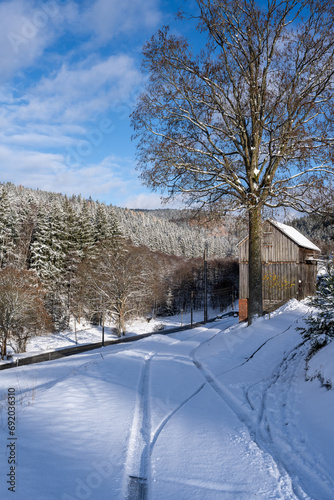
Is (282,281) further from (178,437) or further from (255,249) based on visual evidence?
(178,437)

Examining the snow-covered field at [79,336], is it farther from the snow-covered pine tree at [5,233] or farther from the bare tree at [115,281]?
the snow-covered pine tree at [5,233]

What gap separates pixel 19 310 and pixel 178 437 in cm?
3009

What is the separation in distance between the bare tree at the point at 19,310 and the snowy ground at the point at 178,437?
26158 millimetres

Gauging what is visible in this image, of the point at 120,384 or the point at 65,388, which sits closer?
the point at 65,388

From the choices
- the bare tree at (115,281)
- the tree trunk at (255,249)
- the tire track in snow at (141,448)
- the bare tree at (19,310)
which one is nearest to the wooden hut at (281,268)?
the tree trunk at (255,249)

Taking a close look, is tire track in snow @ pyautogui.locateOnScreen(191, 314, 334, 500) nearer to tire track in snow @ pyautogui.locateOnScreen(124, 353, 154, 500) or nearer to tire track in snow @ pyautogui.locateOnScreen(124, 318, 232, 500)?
tire track in snow @ pyautogui.locateOnScreen(124, 318, 232, 500)

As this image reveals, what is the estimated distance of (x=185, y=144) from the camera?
35.4 ft

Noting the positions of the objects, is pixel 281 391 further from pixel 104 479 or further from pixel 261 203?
pixel 261 203

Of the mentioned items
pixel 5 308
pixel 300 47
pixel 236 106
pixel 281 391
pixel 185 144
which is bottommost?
pixel 5 308

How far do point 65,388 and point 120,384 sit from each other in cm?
120

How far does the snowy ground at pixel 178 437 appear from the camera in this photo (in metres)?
3.04

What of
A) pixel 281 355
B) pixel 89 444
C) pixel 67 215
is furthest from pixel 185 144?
pixel 67 215

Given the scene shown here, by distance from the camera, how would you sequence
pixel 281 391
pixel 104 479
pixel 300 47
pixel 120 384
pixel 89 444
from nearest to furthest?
pixel 104 479 → pixel 89 444 → pixel 281 391 → pixel 120 384 → pixel 300 47

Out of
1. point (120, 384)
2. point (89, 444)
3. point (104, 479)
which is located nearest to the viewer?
point (104, 479)
